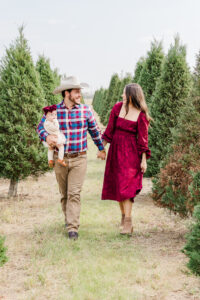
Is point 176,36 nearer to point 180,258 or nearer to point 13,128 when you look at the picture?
point 13,128

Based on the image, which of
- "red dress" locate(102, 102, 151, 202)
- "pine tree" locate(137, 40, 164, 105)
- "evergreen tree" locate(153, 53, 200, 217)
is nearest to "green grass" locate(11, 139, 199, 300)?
"evergreen tree" locate(153, 53, 200, 217)

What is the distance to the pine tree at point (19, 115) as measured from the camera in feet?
24.3

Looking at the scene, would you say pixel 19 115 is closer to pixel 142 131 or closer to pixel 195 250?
pixel 142 131

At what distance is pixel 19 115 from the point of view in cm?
748

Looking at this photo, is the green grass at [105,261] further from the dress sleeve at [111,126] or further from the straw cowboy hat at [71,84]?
the straw cowboy hat at [71,84]

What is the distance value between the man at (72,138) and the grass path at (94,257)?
0.45 metres

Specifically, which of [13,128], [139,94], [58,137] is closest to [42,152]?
[13,128]

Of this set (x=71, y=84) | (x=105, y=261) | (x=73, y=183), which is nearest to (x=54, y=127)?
(x=71, y=84)

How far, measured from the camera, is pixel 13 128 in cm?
741

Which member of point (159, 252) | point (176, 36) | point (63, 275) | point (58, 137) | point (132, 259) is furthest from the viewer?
point (176, 36)

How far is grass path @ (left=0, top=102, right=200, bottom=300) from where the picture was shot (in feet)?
12.0

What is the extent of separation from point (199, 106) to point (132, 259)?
2265mm

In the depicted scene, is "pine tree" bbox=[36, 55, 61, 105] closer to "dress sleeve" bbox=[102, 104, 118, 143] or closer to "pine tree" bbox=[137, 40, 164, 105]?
"pine tree" bbox=[137, 40, 164, 105]

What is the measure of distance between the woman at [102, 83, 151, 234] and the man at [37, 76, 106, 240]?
45 cm
